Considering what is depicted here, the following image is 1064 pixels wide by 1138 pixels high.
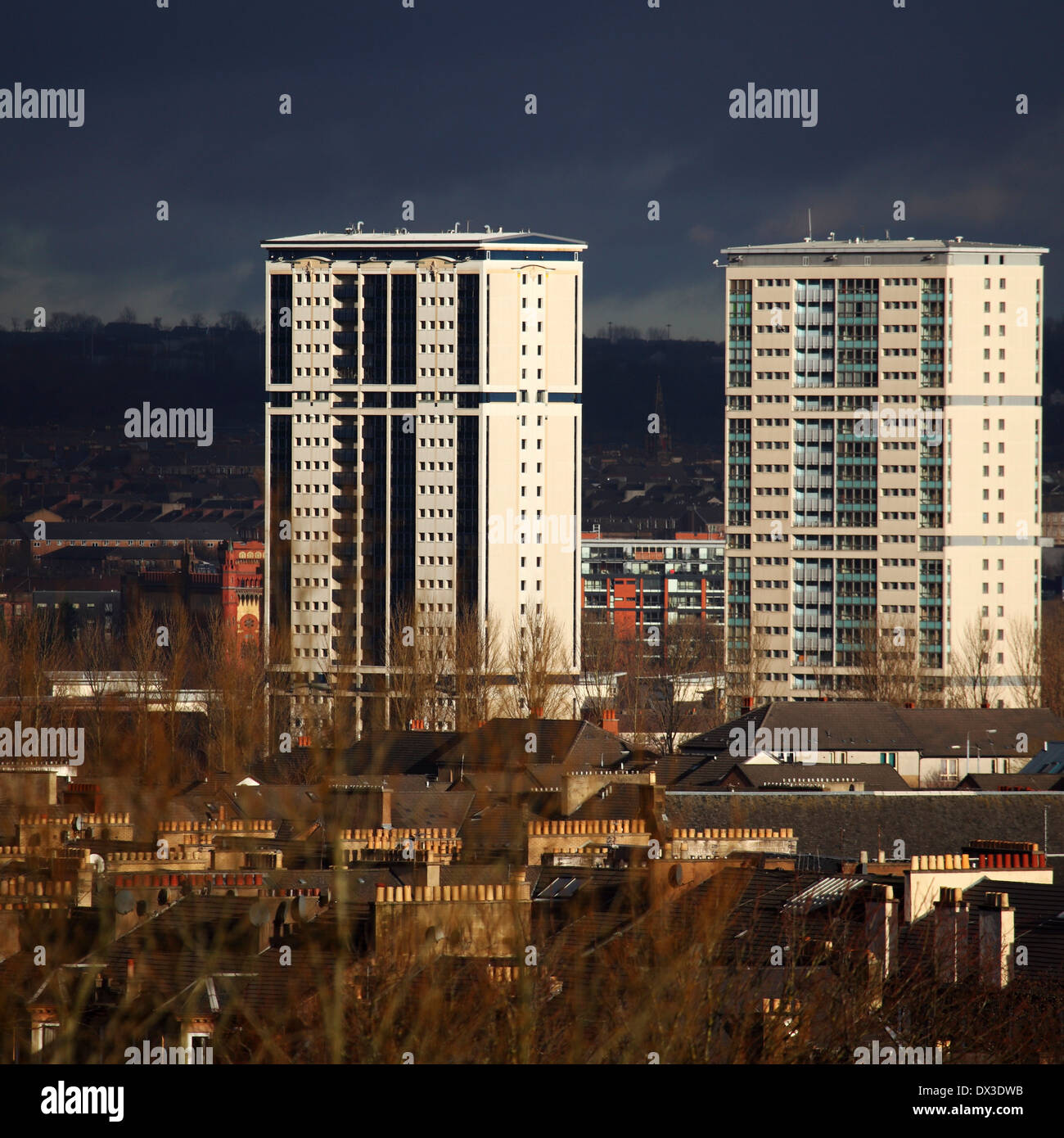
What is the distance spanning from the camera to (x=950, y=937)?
21.4 m

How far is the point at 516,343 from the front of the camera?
409ft

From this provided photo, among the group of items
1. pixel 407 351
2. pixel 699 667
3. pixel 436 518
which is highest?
pixel 407 351

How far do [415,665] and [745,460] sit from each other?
170ft

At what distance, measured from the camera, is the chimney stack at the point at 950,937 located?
20281 millimetres

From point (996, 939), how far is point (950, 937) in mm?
562

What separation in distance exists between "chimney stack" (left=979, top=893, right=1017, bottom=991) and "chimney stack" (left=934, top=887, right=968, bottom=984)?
197 millimetres

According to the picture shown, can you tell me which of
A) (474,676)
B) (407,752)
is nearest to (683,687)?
(474,676)

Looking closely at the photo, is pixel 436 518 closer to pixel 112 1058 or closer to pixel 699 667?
pixel 699 667

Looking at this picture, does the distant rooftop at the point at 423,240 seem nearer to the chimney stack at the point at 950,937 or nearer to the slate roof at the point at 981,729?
the slate roof at the point at 981,729

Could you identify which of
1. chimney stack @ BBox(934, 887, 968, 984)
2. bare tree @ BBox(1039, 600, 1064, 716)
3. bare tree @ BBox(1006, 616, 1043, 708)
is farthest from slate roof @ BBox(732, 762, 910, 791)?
bare tree @ BBox(1006, 616, 1043, 708)

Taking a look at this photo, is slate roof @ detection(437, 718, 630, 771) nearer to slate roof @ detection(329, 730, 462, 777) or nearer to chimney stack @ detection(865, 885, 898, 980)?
slate roof @ detection(329, 730, 462, 777)

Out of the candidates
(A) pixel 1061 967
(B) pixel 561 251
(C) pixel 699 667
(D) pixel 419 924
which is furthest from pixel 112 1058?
(C) pixel 699 667

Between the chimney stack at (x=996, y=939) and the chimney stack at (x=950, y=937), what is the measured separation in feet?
0.64

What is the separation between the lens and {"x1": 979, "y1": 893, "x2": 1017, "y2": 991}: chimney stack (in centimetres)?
2100
